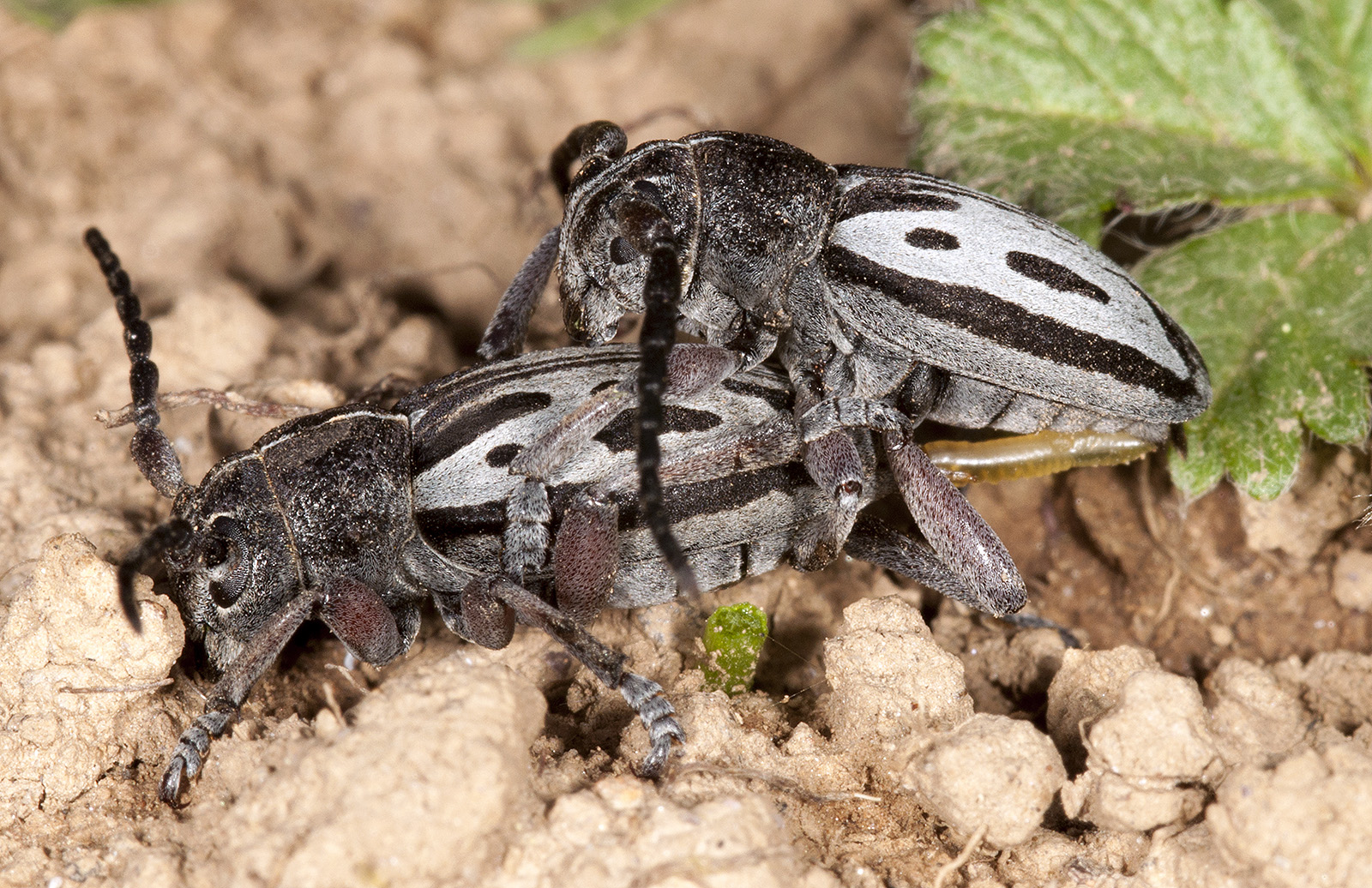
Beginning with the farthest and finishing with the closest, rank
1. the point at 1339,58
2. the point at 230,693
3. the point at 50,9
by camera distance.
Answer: the point at 50,9 → the point at 1339,58 → the point at 230,693

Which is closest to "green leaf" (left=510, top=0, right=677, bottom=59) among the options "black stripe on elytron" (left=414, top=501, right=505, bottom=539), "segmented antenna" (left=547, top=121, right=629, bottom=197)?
"segmented antenna" (left=547, top=121, right=629, bottom=197)

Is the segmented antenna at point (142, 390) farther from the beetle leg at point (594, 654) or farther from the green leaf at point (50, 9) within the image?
the green leaf at point (50, 9)

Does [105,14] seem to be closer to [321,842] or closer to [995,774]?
[321,842]


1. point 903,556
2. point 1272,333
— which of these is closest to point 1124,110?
point 1272,333

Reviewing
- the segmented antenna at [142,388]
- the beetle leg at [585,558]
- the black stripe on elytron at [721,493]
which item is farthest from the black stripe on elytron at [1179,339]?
the segmented antenna at [142,388]

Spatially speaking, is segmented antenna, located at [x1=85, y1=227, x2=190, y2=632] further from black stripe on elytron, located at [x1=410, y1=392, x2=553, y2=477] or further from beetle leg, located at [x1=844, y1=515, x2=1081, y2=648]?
beetle leg, located at [x1=844, y1=515, x2=1081, y2=648]

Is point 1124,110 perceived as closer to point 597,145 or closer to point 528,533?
point 597,145

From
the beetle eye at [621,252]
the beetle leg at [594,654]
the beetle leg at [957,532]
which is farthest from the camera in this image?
the beetle eye at [621,252]
